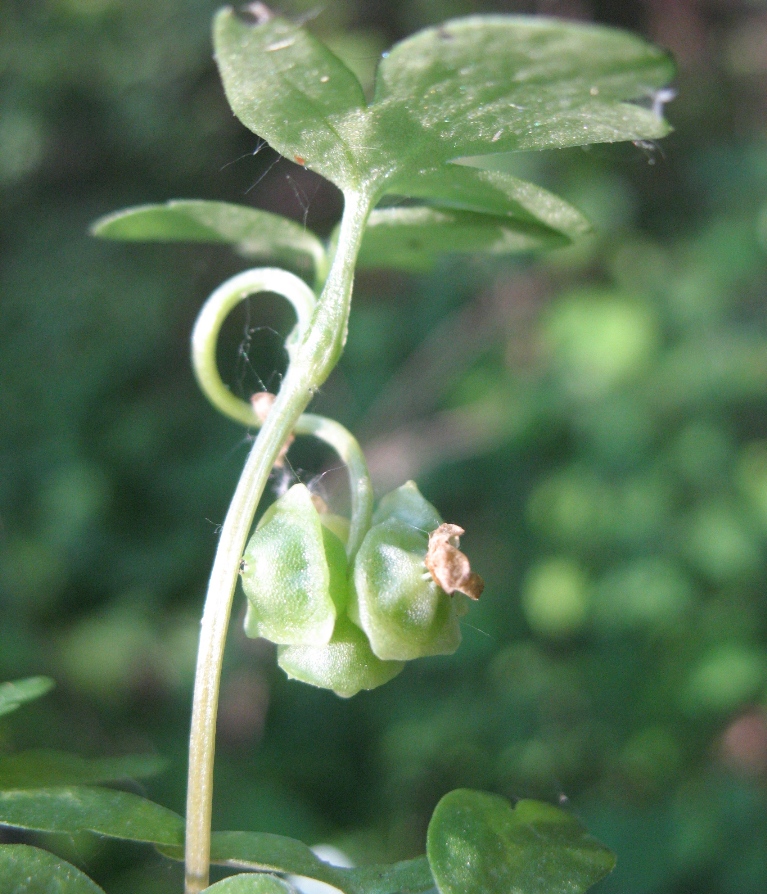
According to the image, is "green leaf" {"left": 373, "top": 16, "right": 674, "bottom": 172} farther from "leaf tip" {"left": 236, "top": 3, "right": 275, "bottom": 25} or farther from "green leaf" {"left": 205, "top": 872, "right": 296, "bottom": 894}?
"green leaf" {"left": 205, "top": 872, "right": 296, "bottom": 894}

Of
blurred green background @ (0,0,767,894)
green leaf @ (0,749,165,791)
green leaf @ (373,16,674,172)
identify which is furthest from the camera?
blurred green background @ (0,0,767,894)

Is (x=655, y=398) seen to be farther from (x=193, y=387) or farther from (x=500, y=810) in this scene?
(x=500, y=810)

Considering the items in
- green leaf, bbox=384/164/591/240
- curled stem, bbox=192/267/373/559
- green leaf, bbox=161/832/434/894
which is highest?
green leaf, bbox=384/164/591/240

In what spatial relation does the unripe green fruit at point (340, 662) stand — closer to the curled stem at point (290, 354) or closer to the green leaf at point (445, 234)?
the curled stem at point (290, 354)

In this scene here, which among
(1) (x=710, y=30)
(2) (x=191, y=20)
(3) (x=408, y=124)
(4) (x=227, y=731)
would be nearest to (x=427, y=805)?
(4) (x=227, y=731)

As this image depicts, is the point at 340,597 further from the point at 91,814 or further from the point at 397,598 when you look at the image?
the point at 91,814

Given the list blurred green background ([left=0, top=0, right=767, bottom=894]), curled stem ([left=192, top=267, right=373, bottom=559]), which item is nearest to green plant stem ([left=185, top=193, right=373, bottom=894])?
curled stem ([left=192, top=267, right=373, bottom=559])

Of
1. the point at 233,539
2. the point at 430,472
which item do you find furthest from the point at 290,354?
the point at 430,472
